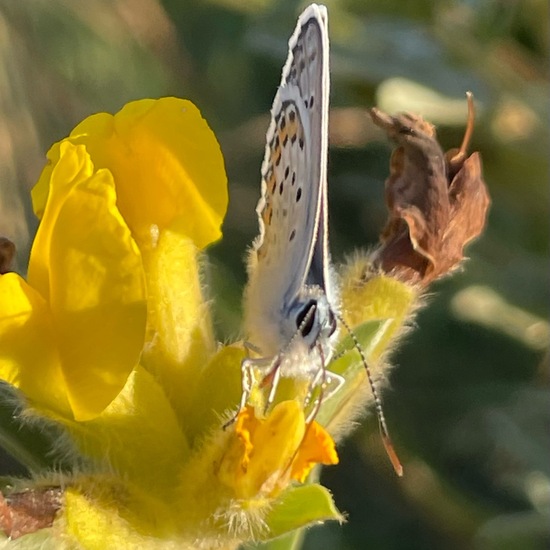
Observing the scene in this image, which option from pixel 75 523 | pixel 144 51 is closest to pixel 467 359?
pixel 144 51

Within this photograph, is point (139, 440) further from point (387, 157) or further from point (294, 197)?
point (387, 157)

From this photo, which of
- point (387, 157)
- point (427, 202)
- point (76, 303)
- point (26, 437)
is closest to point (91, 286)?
point (76, 303)

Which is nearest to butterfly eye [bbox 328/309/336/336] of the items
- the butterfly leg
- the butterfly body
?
the butterfly body

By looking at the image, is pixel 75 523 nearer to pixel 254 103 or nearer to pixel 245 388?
pixel 245 388

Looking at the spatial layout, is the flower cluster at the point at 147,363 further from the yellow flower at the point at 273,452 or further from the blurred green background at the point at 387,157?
the blurred green background at the point at 387,157

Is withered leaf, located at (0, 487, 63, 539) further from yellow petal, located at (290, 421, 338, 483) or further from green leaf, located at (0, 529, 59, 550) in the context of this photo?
yellow petal, located at (290, 421, 338, 483)
